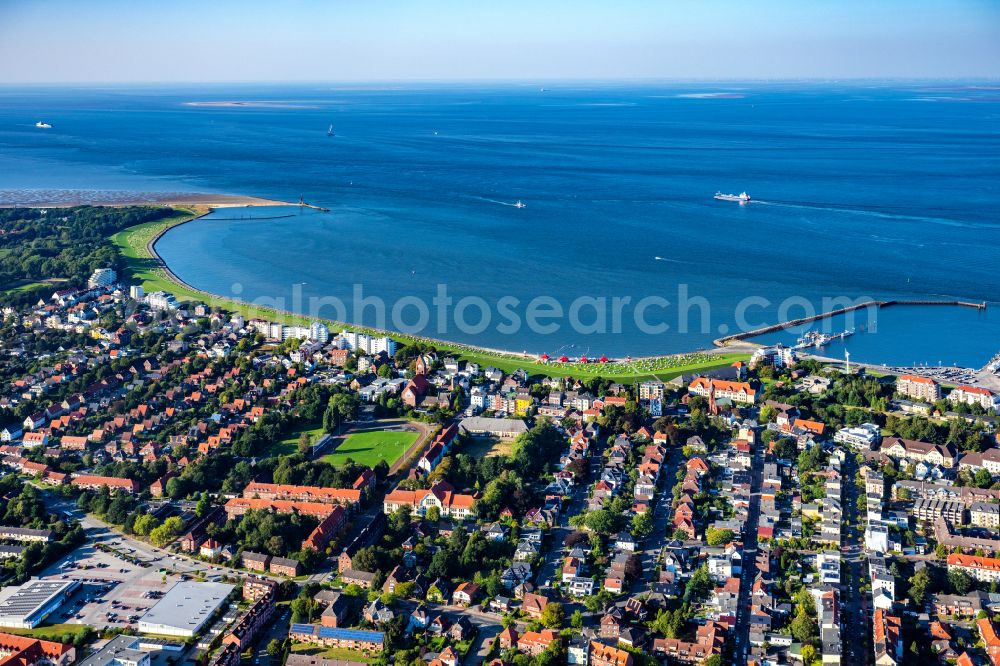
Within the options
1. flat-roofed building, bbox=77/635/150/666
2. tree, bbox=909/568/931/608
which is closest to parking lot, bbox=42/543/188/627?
flat-roofed building, bbox=77/635/150/666

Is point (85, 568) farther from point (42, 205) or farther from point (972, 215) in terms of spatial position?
point (972, 215)

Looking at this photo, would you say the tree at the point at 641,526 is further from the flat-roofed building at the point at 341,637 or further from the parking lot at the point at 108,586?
the parking lot at the point at 108,586

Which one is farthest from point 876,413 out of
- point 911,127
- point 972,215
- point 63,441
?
point 911,127

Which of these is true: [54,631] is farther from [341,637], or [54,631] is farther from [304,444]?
[304,444]

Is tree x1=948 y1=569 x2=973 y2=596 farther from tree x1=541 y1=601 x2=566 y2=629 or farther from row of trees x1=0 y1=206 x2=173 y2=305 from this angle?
row of trees x1=0 y1=206 x2=173 y2=305

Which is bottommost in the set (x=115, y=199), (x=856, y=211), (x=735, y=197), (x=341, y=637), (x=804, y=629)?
(x=341, y=637)

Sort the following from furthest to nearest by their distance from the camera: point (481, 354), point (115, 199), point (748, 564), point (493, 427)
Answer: point (115, 199)
point (481, 354)
point (493, 427)
point (748, 564)

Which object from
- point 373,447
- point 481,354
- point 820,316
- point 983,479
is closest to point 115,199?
point 481,354
